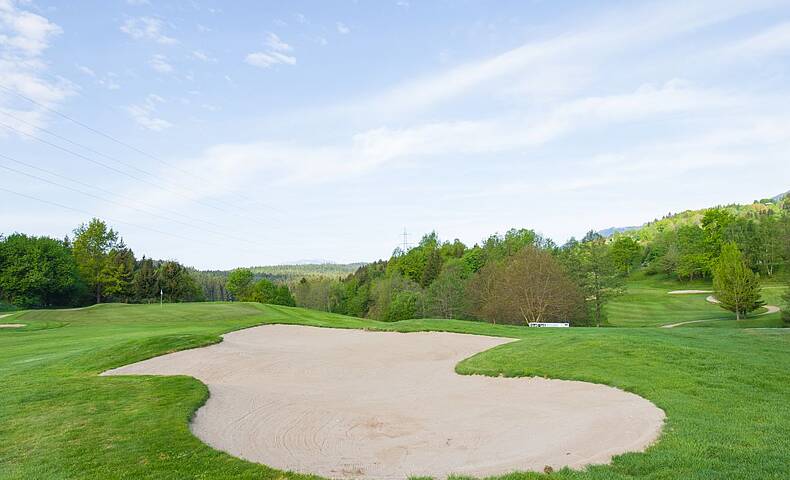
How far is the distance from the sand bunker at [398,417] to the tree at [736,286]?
110 feet

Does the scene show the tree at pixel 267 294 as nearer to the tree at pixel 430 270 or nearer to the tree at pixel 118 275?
the tree at pixel 118 275

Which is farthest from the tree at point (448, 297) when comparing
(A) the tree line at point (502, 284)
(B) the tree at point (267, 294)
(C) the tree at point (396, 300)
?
(B) the tree at point (267, 294)

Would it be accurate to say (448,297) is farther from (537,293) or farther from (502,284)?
(537,293)

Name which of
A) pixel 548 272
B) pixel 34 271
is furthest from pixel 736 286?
pixel 34 271

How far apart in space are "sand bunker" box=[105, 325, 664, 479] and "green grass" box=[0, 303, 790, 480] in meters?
0.54

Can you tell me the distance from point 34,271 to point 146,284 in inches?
529

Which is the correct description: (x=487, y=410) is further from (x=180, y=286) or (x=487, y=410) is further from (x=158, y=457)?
(x=180, y=286)

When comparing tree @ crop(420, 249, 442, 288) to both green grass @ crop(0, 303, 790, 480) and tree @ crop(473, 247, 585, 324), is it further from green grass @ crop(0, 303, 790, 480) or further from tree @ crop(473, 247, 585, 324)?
green grass @ crop(0, 303, 790, 480)

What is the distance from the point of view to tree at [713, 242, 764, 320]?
3838 cm

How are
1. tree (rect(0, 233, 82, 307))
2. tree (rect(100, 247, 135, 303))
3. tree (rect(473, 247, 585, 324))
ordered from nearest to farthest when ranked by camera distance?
1. tree (rect(473, 247, 585, 324))
2. tree (rect(0, 233, 82, 307))
3. tree (rect(100, 247, 135, 303))

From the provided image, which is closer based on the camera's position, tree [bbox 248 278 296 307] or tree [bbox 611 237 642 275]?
tree [bbox 248 278 296 307]

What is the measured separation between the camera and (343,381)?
13.9 m

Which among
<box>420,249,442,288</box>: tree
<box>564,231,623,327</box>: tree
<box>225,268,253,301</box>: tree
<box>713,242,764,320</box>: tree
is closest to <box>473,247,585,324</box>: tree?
<box>564,231,623,327</box>: tree

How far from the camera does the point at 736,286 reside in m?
38.3
